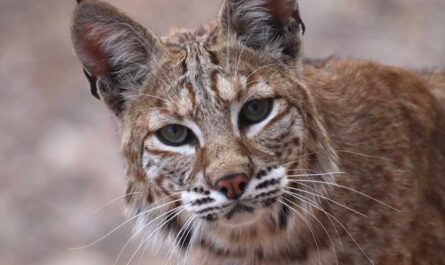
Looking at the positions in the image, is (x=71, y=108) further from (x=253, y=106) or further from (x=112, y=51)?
(x=253, y=106)

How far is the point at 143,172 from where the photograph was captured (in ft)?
19.9

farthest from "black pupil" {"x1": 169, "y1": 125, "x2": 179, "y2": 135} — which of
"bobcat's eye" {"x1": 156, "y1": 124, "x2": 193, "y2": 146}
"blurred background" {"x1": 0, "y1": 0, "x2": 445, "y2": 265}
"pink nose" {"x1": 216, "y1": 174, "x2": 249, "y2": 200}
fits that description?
"blurred background" {"x1": 0, "y1": 0, "x2": 445, "y2": 265}

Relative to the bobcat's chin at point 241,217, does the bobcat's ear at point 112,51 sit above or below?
above

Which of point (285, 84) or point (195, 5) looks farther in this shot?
point (195, 5)

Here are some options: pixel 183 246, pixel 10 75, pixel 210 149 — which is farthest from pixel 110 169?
pixel 210 149

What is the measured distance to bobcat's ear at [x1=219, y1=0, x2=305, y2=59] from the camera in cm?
598

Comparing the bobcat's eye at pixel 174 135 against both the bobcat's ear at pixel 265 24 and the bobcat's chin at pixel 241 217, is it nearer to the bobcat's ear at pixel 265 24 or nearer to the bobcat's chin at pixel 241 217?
the bobcat's chin at pixel 241 217

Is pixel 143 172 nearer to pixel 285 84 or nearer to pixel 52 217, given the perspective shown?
pixel 285 84

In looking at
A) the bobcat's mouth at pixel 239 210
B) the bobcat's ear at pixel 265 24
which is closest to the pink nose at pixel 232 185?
the bobcat's mouth at pixel 239 210

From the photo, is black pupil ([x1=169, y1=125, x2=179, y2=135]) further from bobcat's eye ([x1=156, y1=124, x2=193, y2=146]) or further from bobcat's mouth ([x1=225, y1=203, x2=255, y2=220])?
bobcat's mouth ([x1=225, y1=203, x2=255, y2=220])

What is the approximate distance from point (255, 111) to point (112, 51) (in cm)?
90

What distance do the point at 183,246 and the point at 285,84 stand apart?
1.09 m

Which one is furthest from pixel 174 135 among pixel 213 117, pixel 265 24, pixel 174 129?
pixel 265 24

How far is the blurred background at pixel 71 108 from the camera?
1023cm
